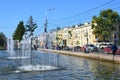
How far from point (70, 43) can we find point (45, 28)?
64171 mm

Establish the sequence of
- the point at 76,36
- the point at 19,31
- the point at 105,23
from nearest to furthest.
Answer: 1. the point at 105,23
2. the point at 76,36
3. the point at 19,31

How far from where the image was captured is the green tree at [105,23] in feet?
376

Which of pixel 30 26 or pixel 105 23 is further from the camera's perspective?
pixel 30 26

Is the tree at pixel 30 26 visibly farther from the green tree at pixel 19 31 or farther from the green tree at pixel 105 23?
the green tree at pixel 105 23

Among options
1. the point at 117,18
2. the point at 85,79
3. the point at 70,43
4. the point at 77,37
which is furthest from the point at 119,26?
the point at 85,79

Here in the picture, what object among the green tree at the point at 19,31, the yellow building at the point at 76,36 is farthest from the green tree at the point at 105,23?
the green tree at the point at 19,31

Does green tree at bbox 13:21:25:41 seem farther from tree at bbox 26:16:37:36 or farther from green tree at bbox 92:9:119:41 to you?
green tree at bbox 92:9:119:41

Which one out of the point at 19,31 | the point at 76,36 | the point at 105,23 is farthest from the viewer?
the point at 19,31

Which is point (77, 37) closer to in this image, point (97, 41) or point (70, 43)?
point (70, 43)

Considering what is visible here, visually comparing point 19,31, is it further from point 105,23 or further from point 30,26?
point 105,23

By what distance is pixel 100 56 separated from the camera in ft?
172

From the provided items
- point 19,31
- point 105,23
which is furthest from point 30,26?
point 105,23

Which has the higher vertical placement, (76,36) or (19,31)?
(19,31)

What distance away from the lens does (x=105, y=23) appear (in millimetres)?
115000
